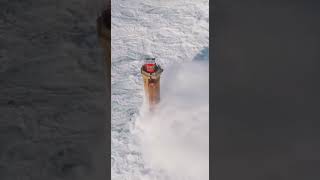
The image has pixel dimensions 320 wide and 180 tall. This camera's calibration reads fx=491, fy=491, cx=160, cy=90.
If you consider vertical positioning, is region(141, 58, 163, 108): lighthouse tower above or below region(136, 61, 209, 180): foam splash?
above

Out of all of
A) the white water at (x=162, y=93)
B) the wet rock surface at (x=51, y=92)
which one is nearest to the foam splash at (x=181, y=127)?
the white water at (x=162, y=93)

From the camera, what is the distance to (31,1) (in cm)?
158

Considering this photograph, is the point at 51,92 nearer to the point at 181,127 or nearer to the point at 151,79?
the point at 151,79

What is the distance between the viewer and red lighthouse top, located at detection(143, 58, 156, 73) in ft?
5.24

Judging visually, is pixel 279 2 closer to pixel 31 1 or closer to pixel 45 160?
pixel 31 1

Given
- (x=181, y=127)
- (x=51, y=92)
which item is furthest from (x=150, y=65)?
(x=51, y=92)

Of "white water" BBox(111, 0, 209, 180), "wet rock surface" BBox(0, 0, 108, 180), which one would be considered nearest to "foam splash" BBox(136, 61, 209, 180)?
"white water" BBox(111, 0, 209, 180)

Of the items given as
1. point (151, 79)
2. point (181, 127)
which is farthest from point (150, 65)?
point (181, 127)

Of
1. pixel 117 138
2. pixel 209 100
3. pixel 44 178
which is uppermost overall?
pixel 209 100

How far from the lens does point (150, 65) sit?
1.60m

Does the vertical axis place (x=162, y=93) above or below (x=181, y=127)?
above

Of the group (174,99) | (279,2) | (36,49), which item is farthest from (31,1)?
(279,2)

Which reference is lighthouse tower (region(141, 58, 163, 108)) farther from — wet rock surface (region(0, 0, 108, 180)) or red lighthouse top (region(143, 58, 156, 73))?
wet rock surface (region(0, 0, 108, 180))

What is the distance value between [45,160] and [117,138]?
237 millimetres
